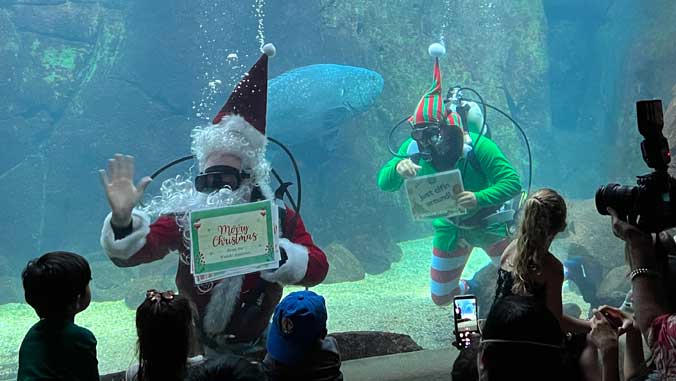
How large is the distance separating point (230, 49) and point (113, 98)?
260cm

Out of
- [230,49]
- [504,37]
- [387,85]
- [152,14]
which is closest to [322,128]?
[387,85]

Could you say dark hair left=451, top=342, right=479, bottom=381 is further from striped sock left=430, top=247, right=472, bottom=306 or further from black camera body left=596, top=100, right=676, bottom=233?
striped sock left=430, top=247, right=472, bottom=306

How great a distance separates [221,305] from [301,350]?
1087mm

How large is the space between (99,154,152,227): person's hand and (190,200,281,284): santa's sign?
0.88 feet

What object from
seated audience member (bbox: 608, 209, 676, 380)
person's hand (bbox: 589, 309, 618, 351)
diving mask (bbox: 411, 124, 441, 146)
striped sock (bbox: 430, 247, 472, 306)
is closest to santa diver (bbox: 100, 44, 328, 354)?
person's hand (bbox: 589, 309, 618, 351)

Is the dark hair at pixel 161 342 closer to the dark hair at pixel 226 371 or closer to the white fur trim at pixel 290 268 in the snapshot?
the dark hair at pixel 226 371

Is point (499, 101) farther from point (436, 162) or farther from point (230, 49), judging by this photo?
point (436, 162)

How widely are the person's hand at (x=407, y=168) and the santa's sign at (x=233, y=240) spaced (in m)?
2.07

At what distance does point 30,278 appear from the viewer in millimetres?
1747

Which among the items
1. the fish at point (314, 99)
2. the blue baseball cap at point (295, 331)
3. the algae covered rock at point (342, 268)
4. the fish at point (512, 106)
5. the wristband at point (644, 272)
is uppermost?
the fish at point (512, 106)

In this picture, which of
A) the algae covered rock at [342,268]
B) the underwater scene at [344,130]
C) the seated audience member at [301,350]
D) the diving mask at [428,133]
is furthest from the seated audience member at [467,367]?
the algae covered rock at [342,268]

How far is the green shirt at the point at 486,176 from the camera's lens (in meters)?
4.58

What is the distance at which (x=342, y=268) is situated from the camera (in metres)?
8.34

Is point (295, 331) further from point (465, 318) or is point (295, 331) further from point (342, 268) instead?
point (342, 268)
